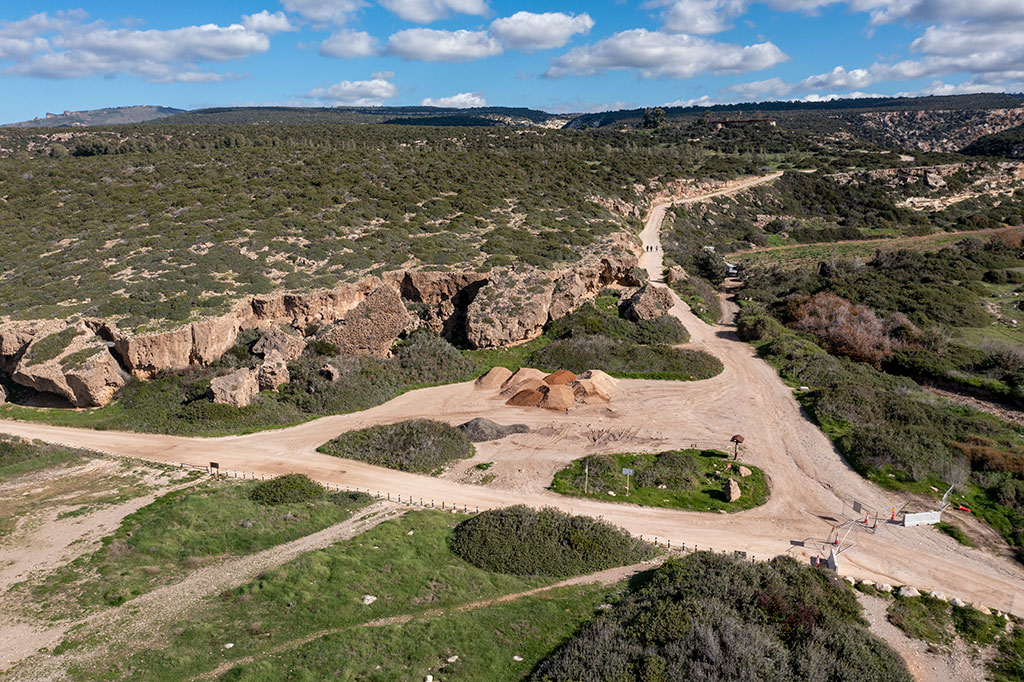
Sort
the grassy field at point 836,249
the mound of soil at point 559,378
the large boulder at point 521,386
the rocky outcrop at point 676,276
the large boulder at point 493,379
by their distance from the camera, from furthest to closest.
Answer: the grassy field at point 836,249
the rocky outcrop at point 676,276
the large boulder at point 493,379
the mound of soil at point 559,378
the large boulder at point 521,386

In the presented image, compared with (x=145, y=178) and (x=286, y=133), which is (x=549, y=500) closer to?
(x=145, y=178)

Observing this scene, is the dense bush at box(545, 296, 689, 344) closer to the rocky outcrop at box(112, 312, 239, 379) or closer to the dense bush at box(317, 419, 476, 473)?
the dense bush at box(317, 419, 476, 473)

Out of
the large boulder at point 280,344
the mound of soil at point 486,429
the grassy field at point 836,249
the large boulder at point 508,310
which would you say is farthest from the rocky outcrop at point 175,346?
the grassy field at point 836,249

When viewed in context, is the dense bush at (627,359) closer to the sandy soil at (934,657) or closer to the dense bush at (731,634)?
the dense bush at (731,634)

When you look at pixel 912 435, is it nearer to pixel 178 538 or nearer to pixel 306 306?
pixel 178 538

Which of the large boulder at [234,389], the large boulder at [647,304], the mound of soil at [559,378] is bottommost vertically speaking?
the mound of soil at [559,378]

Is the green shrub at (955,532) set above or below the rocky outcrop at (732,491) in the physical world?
below

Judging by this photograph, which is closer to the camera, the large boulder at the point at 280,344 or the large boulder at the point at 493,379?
the large boulder at the point at 280,344
